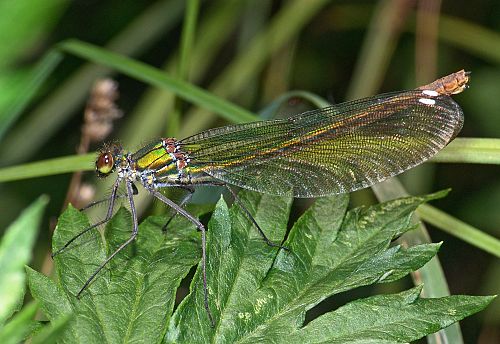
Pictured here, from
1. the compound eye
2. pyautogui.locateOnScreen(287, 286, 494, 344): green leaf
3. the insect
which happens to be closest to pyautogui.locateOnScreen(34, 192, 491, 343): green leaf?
pyautogui.locateOnScreen(287, 286, 494, 344): green leaf

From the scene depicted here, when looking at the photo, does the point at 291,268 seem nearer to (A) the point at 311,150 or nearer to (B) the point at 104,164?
(A) the point at 311,150

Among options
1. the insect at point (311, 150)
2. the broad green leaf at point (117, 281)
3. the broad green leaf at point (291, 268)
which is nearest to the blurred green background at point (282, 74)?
the insect at point (311, 150)

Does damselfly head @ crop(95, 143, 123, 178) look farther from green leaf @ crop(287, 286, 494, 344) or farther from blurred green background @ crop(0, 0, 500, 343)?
green leaf @ crop(287, 286, 494, 344)

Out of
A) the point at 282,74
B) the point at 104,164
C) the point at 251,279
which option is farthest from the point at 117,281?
the point at 282,74

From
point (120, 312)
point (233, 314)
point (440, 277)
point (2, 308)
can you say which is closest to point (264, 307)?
point (233, 314)

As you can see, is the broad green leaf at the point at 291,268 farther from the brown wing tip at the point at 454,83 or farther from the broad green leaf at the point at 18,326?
the broad green leaf at the point at 18,326

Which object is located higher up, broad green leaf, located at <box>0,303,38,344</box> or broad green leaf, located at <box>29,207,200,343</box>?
broad green leaf, located at <box>29,207,200,343</box>

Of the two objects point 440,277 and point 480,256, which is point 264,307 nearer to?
point 440,277
